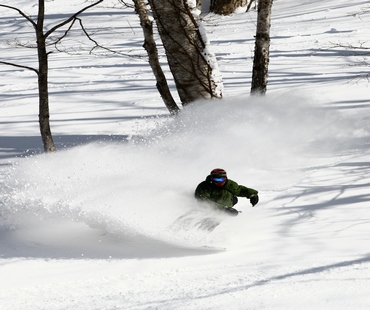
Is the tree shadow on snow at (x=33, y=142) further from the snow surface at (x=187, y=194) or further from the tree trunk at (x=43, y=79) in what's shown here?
the tree trunk at (x=43, y=79)

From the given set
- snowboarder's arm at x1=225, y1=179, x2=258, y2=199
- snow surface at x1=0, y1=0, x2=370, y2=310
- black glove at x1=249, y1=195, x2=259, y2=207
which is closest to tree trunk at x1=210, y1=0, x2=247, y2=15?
snow surface at x1=0, y1=0, x2=370, y2=310

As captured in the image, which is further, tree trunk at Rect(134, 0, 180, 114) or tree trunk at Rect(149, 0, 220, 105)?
tree trunk at Rect(134, 0, 180, 114)

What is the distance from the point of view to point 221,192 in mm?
8594

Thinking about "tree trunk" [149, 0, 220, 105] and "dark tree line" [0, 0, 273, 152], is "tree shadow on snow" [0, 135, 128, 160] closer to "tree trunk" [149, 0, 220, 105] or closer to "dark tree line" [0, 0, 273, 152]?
"dark tree line" [0, 0, 273, 152]

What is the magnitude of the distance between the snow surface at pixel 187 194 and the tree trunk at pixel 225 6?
9.82m

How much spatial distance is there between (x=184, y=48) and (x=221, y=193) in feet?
14.7

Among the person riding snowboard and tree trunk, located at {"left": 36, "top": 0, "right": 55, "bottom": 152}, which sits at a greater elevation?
tree trunk, located at {"left": 36, "top": 0, "right": 55, "bottom": 152}

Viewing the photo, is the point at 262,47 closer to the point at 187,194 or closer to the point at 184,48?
the point at 184,48

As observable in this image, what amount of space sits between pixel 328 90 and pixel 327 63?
285 cm

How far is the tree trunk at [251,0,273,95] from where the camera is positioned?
39.2ft

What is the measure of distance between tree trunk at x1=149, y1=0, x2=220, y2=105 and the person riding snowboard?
415cm

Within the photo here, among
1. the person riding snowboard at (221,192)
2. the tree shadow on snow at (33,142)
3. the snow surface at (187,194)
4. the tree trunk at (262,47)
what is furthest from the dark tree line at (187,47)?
the person riding snowboard at (221,192)

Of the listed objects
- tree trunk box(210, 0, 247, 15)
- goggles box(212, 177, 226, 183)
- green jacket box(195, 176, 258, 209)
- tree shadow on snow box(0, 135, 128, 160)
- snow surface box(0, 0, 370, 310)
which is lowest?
tree shadow on snow box(0, 135, 128, 160)

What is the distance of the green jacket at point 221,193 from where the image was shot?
337 inches
